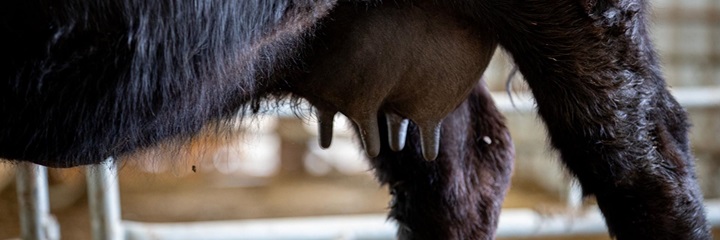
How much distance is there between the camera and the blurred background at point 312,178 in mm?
3582

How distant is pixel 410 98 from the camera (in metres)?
1.12

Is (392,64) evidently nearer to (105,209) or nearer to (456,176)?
(456,176)

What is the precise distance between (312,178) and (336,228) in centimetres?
288

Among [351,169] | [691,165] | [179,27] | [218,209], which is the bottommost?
[691,165]

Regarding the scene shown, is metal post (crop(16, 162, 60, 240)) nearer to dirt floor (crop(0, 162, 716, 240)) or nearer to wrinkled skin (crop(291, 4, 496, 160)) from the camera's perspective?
wrinkled skin (crop(291, 4, 496, 160))

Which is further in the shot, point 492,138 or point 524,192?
point 524,192

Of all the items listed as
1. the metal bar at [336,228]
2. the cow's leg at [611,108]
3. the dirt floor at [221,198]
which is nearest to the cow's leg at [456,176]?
the metal bar at [336,228]

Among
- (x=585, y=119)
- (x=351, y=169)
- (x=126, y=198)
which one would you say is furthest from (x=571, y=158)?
(x=351, y=169)

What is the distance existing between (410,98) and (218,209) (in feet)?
8.63

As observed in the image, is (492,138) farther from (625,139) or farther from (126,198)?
(126,198)

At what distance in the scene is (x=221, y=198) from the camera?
390 cm

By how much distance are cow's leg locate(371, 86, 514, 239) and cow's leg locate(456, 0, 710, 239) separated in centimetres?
27

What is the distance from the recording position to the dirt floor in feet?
11.4

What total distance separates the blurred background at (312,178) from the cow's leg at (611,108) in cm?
214
